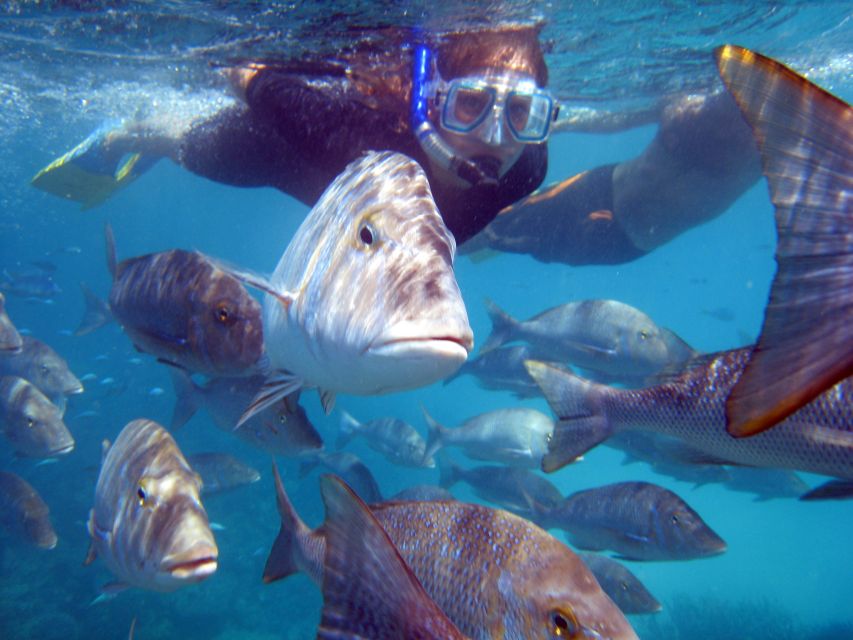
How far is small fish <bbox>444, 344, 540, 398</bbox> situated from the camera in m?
9.24

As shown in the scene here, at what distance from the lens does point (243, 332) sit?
117 inches

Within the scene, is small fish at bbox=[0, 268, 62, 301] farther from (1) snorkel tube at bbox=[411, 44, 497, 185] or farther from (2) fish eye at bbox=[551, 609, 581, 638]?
(2) fish eye at bbox=[551, 609, 581, 638]

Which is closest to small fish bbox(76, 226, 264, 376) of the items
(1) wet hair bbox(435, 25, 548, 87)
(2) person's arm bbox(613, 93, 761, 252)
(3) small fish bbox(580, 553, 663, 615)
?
(1) wet hair bbox(435, 25, 548, 87)

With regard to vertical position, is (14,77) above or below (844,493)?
above

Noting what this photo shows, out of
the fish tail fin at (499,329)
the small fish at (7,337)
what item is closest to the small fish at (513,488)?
the fish tail fin at (499,329)

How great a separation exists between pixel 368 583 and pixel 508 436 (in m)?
8.38

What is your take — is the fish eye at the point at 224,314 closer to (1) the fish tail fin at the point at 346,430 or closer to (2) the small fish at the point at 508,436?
(2) the small fish at the point at 508,436

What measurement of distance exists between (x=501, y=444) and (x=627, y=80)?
9403 millimetres

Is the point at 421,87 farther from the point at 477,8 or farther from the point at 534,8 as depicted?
the point at 534,8

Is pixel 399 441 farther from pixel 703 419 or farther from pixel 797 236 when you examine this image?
pixel 797 236

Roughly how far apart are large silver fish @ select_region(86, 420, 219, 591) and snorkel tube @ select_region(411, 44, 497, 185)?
8.63ft

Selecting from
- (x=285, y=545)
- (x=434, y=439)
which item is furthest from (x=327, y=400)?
(x=434, y=439)

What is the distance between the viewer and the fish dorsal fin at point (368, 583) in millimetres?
1301

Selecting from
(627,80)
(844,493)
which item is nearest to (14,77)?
(627,80)
